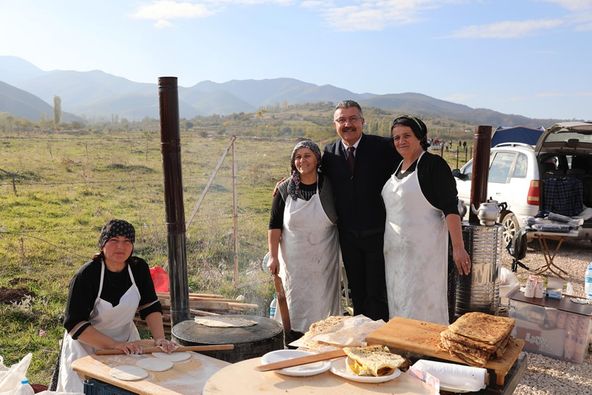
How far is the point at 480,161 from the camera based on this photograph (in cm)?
570

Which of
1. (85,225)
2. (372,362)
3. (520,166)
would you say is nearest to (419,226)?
(372,362)

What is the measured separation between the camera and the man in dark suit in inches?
149

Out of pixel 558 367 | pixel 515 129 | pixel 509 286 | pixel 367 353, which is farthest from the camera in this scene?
pixel 515 129

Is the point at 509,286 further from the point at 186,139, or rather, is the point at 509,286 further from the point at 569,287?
the point at 186,139

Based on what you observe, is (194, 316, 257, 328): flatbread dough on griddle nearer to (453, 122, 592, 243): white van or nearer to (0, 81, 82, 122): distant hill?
(453, 122, 592, 243): white van

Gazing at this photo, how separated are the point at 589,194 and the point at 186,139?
16169 mm

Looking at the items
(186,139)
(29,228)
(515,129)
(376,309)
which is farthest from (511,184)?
(186,139)

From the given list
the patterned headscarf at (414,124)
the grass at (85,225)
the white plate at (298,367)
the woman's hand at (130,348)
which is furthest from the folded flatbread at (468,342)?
the grass at (85,225)

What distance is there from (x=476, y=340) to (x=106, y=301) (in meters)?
1.98

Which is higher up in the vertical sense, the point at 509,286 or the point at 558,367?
the point at 509,286

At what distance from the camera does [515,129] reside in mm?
16547

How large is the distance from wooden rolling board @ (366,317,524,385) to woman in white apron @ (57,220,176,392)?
1.25 metres

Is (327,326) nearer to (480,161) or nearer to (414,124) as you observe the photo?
(414,124)

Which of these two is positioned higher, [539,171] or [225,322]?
[539,171]
